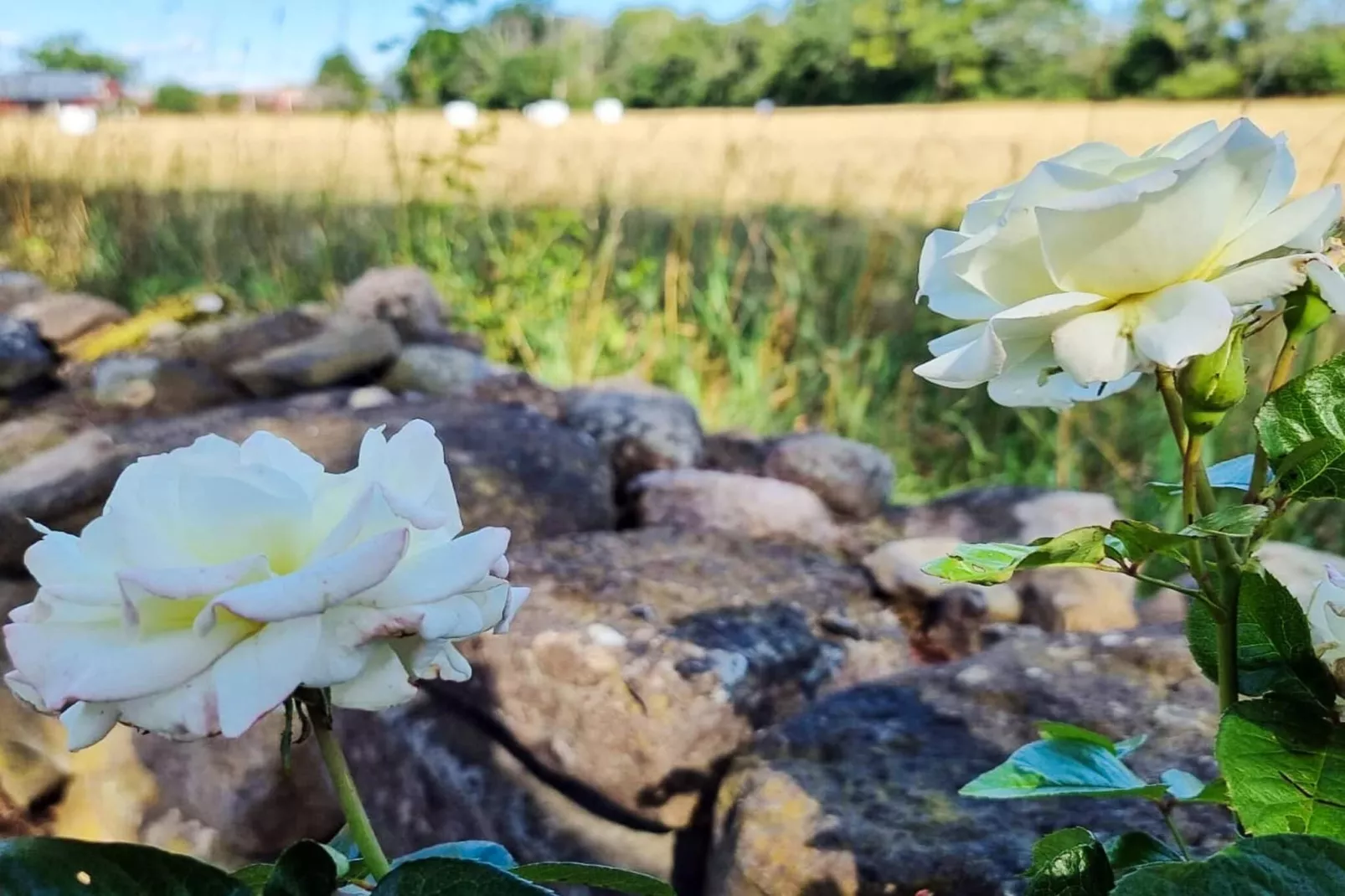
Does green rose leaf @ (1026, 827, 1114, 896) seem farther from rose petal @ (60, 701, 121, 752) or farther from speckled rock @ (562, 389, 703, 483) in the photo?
speckled rock @ (562, 389, 703, 483)

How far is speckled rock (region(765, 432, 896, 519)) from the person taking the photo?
2.10 meters

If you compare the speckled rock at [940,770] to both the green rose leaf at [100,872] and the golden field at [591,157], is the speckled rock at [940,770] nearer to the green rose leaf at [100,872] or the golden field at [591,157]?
the green rose leaf at [100,872]

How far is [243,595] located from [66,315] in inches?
132

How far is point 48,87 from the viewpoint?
684cm

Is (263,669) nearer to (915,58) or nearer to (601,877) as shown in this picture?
(601,877)

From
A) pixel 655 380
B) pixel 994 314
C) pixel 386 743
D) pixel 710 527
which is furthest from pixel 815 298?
pixel 994 314

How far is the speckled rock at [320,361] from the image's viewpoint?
8.01 ft

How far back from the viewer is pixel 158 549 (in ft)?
1.14

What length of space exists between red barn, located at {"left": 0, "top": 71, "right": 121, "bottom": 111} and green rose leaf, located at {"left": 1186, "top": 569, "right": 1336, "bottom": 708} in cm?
559

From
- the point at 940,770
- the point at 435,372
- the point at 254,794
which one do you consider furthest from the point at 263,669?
the point at 435,372

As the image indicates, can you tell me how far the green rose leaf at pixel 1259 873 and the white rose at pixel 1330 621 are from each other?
0.09 metres

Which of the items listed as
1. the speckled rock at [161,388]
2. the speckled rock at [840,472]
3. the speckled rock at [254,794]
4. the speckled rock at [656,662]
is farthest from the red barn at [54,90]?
the speckled rock at [656,662]

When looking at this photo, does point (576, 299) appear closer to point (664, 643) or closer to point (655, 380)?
point (655, 380)

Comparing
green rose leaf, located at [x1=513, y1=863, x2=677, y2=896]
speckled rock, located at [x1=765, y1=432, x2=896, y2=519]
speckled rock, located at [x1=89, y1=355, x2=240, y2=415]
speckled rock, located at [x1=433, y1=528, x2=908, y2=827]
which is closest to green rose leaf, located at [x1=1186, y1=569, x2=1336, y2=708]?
green rose leaf, located at [x1=513, y1=863, x2=677, y2=896]
